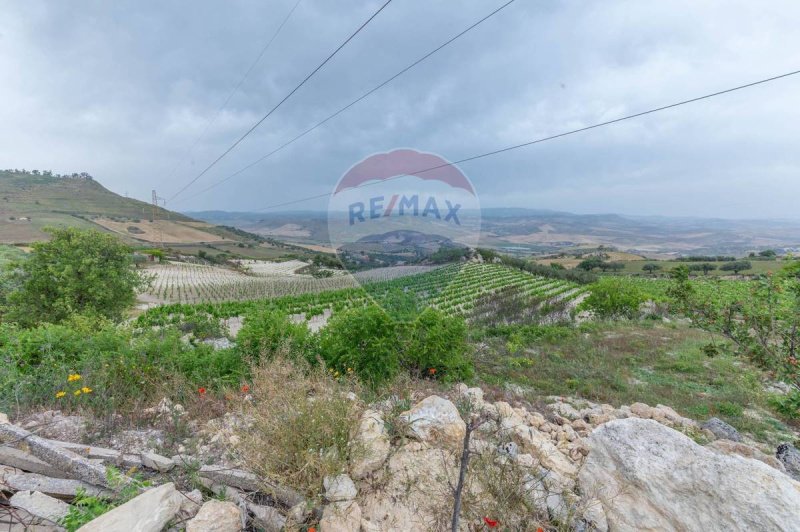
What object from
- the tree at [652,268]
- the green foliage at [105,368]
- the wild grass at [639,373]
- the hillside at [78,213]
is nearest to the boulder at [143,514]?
the green foliage at [105,368]

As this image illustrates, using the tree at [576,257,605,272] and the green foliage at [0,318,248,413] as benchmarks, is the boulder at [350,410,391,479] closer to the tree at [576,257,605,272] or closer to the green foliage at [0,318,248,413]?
the green foliage at [0,318,248,413]

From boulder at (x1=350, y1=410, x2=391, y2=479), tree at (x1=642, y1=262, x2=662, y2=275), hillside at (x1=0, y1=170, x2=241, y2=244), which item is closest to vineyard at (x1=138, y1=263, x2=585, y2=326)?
boulder at (x1=350, y1=410, x2=391, y2=479)

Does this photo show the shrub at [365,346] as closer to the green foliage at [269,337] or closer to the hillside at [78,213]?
the green foliage at [269,337]

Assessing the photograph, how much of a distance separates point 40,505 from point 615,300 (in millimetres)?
27894

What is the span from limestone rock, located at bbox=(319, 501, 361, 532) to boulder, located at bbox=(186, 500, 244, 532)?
62 centimetres

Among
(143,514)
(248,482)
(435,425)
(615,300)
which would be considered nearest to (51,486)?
(143,514)

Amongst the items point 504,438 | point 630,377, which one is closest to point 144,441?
point 504,438

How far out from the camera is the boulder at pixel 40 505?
2.40 metres

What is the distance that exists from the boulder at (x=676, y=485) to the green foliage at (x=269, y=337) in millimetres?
4808

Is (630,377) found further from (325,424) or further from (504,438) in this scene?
(325,424)

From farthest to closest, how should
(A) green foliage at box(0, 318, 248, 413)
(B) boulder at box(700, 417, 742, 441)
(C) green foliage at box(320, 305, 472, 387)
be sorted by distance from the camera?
(C) green foliage at box(320, 305, 472, 387) < (B) boulder at box(700, 417, 742, 441) < (A) green foliage at box(0, 318, 248, 413)

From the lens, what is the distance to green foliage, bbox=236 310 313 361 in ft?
20.4

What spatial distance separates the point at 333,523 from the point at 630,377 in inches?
427

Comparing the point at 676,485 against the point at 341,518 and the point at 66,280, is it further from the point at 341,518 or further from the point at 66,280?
the point at 66,280
